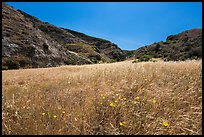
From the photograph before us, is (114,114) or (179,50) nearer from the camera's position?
(114,114)

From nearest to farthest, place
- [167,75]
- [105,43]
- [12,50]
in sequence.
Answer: [167,75] → [12,50] → [105,43]

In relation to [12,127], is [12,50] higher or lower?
higher

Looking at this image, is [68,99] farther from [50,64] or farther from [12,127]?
[50,64]

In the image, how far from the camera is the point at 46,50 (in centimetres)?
2350

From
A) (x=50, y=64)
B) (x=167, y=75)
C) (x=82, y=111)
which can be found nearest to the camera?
(x=82, y=111)

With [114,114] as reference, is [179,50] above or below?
above

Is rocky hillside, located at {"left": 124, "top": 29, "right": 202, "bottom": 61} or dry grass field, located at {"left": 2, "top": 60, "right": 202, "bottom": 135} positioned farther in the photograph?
rocky hillside, located at {"left": 124, "top": 29, "right": 202, "bottom": 61}

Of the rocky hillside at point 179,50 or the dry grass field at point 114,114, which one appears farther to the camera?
the rocky hillside at point 179,50

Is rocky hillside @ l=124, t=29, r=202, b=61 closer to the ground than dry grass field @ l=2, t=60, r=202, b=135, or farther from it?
farther from it

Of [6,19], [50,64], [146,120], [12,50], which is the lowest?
[146,120]

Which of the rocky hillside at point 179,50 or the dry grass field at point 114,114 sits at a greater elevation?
the rocky hillside at point 179,50

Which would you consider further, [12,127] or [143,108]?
[143,108]

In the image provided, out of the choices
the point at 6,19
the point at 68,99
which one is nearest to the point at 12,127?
the point at 68,99

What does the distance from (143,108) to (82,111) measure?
1062mm
